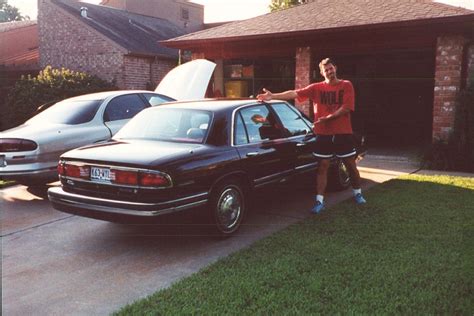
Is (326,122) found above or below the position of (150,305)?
above

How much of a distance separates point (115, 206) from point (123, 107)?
374 cm

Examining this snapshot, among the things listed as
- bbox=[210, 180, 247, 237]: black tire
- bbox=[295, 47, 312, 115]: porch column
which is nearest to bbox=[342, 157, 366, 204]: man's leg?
bbox=[210, 180, 247, 237]: black tire

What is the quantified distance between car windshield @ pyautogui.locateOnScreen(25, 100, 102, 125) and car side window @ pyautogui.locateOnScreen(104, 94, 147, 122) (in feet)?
0.67

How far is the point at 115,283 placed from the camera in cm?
397

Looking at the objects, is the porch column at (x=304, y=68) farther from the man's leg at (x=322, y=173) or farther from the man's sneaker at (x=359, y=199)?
the man's leg at (x=322, y=173)

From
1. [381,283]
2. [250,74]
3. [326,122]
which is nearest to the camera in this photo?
[381,283]

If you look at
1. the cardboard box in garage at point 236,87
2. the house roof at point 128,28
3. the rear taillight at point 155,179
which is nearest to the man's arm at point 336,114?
the rear taillight at point 155,179

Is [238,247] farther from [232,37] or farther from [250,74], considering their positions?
[250,74]

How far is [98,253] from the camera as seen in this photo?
187 inches

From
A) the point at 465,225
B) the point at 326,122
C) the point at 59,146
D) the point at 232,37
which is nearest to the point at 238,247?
the point at 326,122

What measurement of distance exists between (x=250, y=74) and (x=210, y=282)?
1211 centimetres

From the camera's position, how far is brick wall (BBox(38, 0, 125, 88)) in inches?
824

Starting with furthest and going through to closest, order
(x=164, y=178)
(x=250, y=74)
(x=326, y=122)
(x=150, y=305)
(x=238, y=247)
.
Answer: (x=250, y=74), (x=326, y=122), (x=238, y=247), (x=164, y=178), (x=150, y=305)

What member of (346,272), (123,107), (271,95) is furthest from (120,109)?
(346,272)
